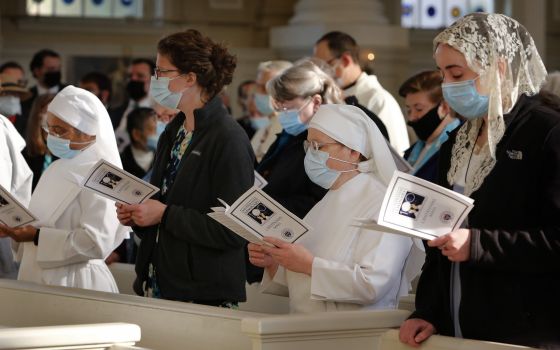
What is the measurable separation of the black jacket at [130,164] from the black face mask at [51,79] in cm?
203

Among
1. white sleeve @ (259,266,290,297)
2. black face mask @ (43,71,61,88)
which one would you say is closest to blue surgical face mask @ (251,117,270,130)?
black face mask @ (43,71,61,88)

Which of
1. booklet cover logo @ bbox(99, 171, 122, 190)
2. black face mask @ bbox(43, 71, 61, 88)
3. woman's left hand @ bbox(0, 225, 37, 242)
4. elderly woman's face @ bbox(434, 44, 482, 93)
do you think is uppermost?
→ elderly woman's face @ bbox(434, 44, 482, 93)

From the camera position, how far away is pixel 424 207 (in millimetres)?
4195

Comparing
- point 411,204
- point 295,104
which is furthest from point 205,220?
point 411,204

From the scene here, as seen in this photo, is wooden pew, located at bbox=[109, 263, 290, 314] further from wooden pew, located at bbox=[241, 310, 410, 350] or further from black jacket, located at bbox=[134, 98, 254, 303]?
wooden pew, located at bbox=[241, 310, 410, 350]

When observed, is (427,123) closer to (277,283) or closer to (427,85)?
(427,85)

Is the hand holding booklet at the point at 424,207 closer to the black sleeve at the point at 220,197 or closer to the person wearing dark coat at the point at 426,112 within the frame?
the black sleeve at the point at 220,197

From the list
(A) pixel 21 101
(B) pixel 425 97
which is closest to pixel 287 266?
(B) pixel 425 97

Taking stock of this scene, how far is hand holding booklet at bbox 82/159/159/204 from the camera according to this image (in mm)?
5770

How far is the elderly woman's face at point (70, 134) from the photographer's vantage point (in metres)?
6.56

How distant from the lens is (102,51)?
1680 centimetres

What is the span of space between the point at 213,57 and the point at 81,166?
104cm

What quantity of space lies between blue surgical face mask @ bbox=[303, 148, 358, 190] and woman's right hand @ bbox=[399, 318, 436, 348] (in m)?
0.91

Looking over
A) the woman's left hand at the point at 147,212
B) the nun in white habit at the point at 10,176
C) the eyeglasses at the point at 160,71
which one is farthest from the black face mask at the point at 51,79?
the woman's left hand at the point at 147,212
